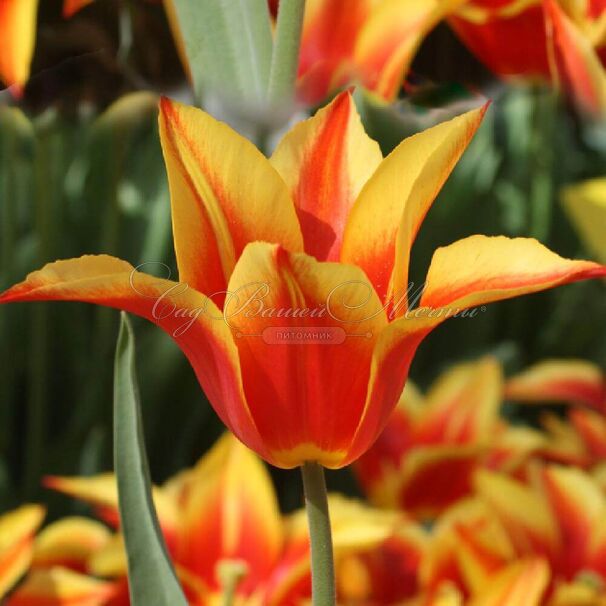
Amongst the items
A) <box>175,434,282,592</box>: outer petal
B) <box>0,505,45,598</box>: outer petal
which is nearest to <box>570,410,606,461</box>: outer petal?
<box>175,434,282,592</box>: outer petal

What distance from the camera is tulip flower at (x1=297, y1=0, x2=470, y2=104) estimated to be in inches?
12.6

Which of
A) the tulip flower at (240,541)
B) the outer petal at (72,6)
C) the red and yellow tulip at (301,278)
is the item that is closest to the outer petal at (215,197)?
the red and yellow tulip at (301,278)

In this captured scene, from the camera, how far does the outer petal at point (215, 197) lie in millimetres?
209

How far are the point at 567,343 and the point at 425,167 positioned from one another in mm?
617

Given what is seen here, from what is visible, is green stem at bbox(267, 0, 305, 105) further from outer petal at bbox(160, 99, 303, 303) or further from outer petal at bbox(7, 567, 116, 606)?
outer petal at bbox(7, 567, 116, 606)

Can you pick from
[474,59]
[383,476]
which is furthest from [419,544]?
[474,59]

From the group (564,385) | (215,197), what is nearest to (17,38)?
(215,197)

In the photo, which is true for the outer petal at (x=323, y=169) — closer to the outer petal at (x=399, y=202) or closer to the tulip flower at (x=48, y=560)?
the outer petal at (x=399, y=202)

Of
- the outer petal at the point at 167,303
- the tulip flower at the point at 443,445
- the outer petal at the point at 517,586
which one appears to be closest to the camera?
the outer petal at the point at 167,303

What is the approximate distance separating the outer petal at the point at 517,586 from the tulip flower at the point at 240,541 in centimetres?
5

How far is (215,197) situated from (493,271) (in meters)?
0.06

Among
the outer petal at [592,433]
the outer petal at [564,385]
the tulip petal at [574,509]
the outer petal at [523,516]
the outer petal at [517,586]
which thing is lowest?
the outer petal at [592,433]

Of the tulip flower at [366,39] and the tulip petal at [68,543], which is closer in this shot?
the tulip flower at [366,39]

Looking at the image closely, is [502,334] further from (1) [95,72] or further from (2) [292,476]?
(1) [95,72]
